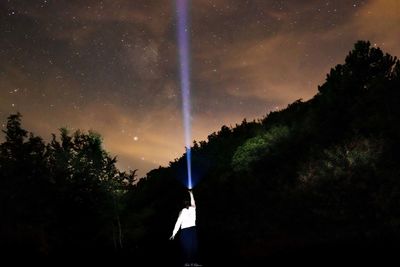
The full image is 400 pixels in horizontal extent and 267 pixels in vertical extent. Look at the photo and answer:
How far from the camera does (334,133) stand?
124 feet

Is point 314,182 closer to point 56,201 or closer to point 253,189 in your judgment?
point 253,189

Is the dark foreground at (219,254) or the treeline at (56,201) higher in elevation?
the treeline at (56,201)

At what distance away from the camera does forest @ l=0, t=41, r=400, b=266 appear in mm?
30750

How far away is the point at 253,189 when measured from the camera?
42.2 meters

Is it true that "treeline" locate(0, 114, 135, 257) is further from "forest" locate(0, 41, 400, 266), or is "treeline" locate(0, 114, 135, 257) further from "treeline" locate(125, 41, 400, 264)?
"treeline" locate(125, 41, 400, 264)

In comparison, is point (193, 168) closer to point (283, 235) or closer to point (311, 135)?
point (311, 135)

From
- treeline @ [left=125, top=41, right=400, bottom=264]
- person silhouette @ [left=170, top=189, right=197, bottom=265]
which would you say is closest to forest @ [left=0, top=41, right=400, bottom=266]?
treeline @ [left=125, top=41, right=400, bottom=264]

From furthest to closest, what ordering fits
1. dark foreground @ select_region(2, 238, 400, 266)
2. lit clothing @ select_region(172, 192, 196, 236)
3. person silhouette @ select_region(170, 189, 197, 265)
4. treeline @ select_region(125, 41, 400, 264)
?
treeline @ select_region(125, 41, 400, 264) → dark foreground @ select_region(2, 238, 400, 266) → person silhouette @ select_region(170, 189, 197, 265) → lit clothing @ select_region(172, 192, 196, 236)

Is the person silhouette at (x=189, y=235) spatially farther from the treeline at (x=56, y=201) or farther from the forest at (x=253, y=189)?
the treeline at (x=56, y=201)

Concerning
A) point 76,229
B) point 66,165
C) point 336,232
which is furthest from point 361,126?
point 66,165

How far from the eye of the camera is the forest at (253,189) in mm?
30750

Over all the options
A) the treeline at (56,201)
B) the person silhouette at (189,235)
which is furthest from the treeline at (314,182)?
the person silhouette at (189,235)

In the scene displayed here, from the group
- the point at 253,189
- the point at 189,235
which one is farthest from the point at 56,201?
the point at 189,235

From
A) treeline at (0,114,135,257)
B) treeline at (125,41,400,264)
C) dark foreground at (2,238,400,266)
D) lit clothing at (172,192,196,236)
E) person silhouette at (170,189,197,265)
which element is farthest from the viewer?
treeline at (0,114,135,257)
